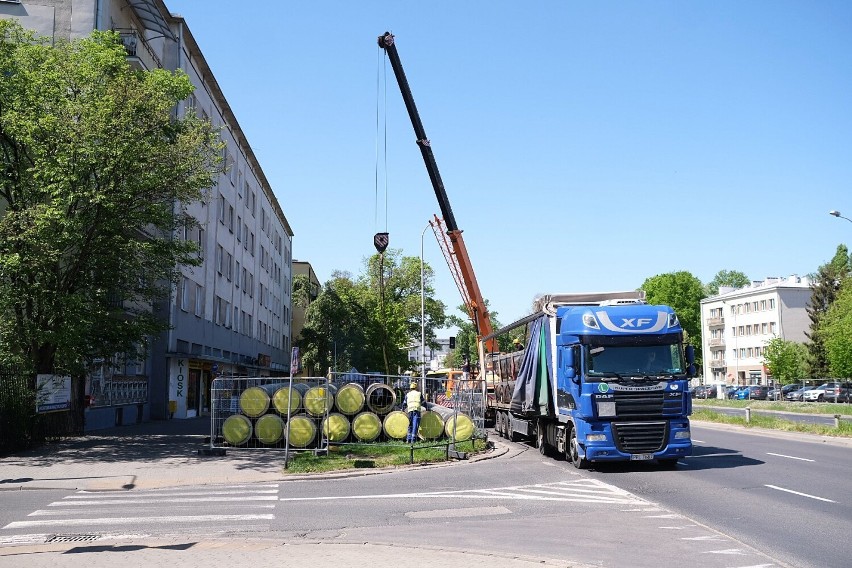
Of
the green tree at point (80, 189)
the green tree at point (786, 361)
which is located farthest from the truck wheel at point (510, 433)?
the green tree at point (786, 361)

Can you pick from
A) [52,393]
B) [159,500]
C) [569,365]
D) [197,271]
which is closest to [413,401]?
[569,365]

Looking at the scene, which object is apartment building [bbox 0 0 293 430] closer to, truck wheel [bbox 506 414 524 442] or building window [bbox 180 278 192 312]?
building window [bbox 180 278 192 312]

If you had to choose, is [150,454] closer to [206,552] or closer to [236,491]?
[236,491]

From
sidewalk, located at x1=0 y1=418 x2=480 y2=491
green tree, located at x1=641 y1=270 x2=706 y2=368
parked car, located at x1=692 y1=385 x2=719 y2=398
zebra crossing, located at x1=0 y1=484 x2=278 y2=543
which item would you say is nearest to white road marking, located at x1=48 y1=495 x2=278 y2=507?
zebra crossing, located at x1=0 y1=484 x2=278 y2=543

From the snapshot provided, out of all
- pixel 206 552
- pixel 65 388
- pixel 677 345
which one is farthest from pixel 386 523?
pixel 65 388

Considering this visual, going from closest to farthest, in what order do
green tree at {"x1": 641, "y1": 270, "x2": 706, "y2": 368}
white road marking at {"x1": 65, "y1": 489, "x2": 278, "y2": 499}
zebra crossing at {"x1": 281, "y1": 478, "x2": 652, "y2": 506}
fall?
zebra crossing at {"x1": 281, "y1": 478, "x2": 652, "y2": 506} < white road marking at {"x1": 65, "y1": 489, "x2": 278, "y2": 499} < green tree at {"x1": 641, "y1": 270, "x2": 706, "y2": 368}

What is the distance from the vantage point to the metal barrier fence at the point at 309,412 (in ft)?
64.1

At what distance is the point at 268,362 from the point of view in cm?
6575

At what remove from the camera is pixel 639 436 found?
16.3 metres

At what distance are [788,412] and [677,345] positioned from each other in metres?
31.8

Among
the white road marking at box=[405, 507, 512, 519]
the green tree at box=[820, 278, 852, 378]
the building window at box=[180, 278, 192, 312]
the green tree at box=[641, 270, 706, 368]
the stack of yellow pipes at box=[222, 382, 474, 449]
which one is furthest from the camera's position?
the green tree at box=[641, 270, 706, 368]

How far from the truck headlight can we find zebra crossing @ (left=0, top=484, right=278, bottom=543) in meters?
6.52

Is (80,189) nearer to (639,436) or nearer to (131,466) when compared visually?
(131,466)

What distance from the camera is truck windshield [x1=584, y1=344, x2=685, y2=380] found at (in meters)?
16.5
